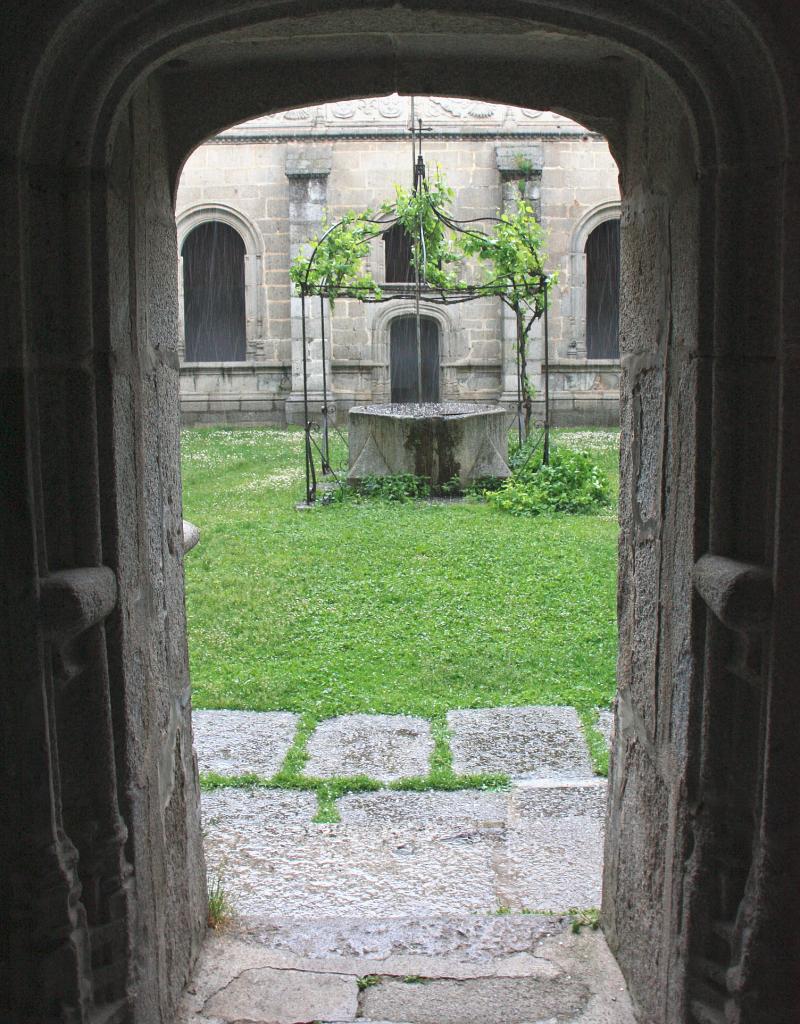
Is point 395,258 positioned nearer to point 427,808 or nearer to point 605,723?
point 605,723

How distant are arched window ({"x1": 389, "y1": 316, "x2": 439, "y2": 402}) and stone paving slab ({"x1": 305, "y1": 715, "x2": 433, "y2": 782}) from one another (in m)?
12.9

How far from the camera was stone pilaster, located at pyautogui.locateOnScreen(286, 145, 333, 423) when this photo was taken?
16.5 m

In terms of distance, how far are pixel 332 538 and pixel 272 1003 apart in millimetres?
5437

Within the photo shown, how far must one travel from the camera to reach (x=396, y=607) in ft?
18.7

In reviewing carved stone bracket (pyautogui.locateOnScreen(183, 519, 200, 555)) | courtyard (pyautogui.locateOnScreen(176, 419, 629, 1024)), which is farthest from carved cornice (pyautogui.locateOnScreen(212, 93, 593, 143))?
carved stone bracket (pyautogui.locateOnScreen(183, 519, 200, 555))

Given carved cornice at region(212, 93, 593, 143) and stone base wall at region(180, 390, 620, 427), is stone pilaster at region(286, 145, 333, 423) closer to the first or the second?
stone base wall at region(180, 390, 620, 427)

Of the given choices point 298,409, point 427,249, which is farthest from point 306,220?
point 427,249

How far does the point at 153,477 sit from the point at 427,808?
170 centimetres

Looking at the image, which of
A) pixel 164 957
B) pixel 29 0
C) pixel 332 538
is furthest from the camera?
pixel 332 538

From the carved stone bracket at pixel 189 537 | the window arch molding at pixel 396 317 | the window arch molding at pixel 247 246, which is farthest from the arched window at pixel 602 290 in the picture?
the carved stone bracket at pixel 189 537

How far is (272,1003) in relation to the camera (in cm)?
223

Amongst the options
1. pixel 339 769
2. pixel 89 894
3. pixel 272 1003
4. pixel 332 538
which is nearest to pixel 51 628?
pixel 89 894

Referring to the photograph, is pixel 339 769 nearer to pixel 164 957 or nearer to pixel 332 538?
pixel 164 957

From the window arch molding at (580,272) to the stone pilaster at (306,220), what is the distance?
12.9 feet
